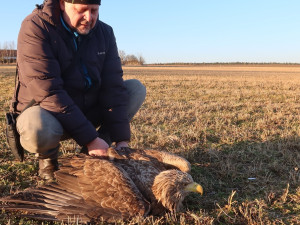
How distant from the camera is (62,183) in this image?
11.3 ft

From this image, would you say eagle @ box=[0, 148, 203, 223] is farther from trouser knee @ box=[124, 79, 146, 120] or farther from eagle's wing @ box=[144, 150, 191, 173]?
trouser knee @ box=[124, 79, 146, 120]

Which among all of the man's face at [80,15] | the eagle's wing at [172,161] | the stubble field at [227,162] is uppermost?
the man's face at [80,15]

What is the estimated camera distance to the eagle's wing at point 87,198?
314cm

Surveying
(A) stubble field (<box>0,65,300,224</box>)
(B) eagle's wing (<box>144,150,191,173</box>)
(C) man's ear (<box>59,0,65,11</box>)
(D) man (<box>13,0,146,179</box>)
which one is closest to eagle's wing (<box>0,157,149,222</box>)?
(A) stubble field (<box>0,65,300,224</box>)

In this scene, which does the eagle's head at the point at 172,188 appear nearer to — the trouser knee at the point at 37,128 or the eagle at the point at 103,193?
the eagle at the point at 103,193

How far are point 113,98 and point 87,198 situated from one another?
64.3 inches

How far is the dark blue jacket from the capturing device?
12.2 ft

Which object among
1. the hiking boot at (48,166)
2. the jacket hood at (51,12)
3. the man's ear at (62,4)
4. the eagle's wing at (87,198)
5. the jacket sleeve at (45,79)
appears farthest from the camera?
the hiking boot at (48,166)

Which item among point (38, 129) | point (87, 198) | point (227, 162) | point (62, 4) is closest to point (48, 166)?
point (38, 129)

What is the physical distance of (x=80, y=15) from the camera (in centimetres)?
381

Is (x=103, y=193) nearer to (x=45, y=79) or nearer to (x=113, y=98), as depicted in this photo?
(x=45, y=79)

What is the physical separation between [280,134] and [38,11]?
501cm

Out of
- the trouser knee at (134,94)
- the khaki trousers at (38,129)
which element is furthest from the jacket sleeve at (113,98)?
the khaki trousers at (38,129)

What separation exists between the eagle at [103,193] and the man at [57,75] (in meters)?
0.38
